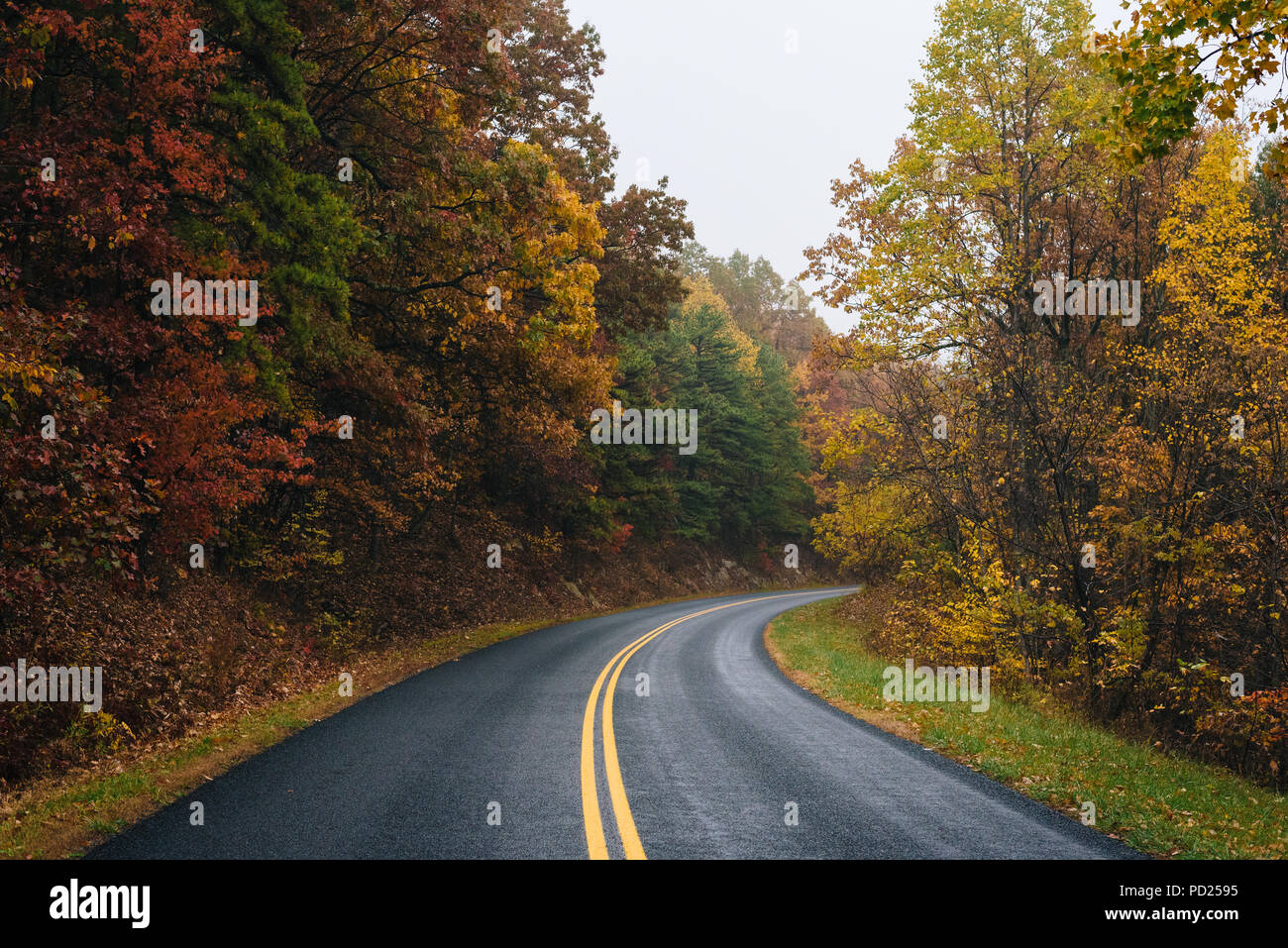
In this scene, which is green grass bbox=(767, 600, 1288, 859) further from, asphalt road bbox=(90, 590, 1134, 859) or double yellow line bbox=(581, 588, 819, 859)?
double yellow line bbox=(581, 588, 819, 859)

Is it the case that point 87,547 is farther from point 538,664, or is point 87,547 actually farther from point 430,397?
point 430,397

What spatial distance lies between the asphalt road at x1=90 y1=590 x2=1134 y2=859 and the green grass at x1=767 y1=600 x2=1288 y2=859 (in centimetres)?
44

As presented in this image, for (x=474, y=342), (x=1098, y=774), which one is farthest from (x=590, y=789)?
(x=474, y=342)

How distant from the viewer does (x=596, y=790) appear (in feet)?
22.7

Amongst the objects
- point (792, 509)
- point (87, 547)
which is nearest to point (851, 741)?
point (87, 547)

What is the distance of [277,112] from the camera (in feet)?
37.9

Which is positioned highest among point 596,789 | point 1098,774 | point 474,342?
point 474,342

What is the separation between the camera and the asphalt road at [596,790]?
5.54 metres

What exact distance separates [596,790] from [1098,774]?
549cm

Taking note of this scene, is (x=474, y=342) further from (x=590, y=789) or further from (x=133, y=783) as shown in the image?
(x=590, y=789)

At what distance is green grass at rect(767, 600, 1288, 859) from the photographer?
249 inches

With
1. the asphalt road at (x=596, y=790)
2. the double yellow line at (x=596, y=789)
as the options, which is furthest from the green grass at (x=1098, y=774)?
the double yellow line at (x=596, y=789)

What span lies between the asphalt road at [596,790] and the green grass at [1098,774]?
44 cm

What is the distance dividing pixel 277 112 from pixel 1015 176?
51.9 ft
